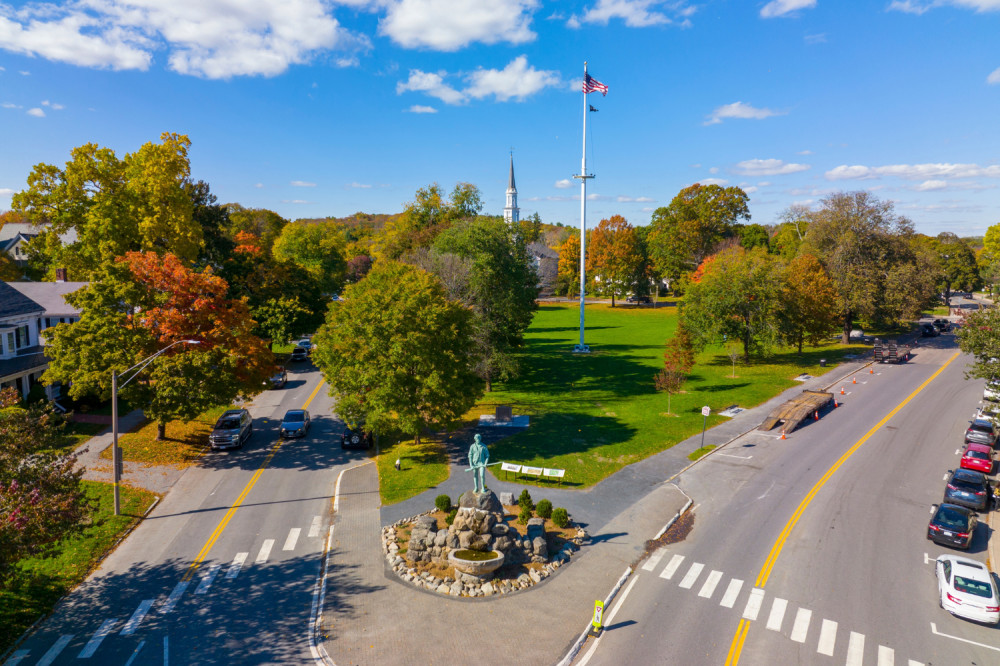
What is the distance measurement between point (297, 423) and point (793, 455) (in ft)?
99.4

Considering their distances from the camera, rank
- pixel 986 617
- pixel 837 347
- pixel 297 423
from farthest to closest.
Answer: pixel 837 347, pixel 297 423, pixel 986 617

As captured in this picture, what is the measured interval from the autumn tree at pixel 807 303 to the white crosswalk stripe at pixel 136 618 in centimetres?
5399

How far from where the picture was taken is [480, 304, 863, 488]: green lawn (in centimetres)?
3228

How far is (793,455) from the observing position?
31.9m

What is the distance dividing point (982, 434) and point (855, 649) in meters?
23.6

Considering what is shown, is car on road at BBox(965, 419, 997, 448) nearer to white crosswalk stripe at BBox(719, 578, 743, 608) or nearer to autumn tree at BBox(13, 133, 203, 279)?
white crosswalk stripe at BBox(719, 578, 743, 608)

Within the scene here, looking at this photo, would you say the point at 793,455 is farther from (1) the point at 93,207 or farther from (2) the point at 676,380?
(1) the point at 93,207

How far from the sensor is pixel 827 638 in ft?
53.7

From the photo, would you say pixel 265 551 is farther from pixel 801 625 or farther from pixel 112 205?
pixel 112 205

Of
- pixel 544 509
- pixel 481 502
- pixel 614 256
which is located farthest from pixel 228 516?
pixel 614 256

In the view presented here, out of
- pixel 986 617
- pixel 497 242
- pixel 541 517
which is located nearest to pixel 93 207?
pixel 497 242

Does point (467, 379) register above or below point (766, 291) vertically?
below

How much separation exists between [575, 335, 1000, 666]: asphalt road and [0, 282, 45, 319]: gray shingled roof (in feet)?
147

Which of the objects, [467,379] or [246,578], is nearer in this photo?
[246,578]
